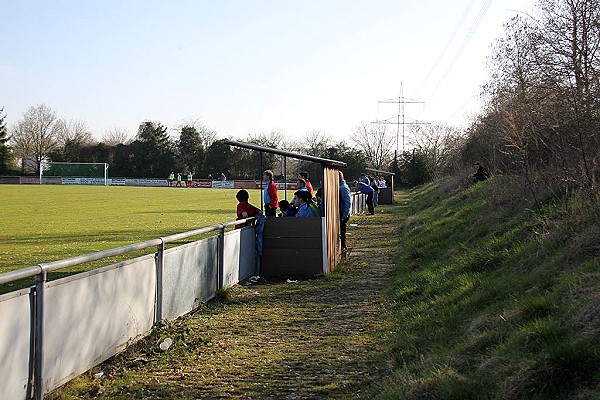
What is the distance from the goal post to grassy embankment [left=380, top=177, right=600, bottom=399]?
74.6 m

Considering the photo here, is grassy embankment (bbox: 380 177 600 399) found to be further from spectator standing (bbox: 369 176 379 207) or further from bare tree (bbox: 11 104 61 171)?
bare tree (bbox: 11 104 61 171)

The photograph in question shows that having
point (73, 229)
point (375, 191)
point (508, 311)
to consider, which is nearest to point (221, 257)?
point (508, 311)

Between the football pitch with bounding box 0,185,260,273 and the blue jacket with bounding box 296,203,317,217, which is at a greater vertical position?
the blue jacket with bounding box 296,203,317,217

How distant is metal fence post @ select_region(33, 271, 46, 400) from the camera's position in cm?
517

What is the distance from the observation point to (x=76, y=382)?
5766mm

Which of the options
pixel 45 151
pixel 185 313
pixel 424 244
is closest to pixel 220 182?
pixel 45 151

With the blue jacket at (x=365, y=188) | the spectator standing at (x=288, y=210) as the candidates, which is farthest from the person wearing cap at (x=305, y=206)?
the blue jacket at (x=365, y=188)

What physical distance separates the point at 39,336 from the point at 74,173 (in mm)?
82341

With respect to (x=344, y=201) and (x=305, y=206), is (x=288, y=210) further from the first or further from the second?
(x=344, y=201)

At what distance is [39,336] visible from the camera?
518 centimetres

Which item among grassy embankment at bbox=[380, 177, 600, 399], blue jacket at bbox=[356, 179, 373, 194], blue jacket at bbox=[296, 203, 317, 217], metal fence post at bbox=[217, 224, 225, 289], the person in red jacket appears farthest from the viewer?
blue jacket at bbox=[356, 179, 373, 194]

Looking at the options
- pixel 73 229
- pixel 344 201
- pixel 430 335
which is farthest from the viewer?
pixel 73 229

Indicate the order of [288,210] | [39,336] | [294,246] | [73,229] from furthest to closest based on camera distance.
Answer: [73,229] → [288,210] → [294,246] → [39,336]

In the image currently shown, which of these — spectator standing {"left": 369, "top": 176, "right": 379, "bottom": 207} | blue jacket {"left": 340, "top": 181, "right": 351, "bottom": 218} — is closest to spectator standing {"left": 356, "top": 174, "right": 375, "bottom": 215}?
spectator standing {"left": 369, "top": 176, "right": 379, "bottom": 207}
